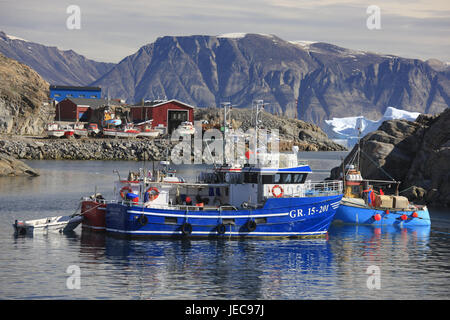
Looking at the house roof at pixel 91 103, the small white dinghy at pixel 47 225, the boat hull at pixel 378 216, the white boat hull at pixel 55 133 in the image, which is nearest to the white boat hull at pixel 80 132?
the white boat hull at pixel 55 133

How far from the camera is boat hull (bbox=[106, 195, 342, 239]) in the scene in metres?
34.8

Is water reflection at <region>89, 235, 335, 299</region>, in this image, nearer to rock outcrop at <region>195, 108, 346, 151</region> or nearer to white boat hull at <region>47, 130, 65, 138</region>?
white boat hull at <region>47, 130, 65, 138</region>

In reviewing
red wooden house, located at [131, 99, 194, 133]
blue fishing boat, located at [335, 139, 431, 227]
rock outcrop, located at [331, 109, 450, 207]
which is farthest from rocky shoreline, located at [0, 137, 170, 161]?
blue fishing boat, located at [335, 139, 431, 227]

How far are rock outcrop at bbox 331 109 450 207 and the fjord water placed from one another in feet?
41.2

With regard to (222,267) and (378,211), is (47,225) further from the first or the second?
(378,211)

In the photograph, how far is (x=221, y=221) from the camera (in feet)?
116

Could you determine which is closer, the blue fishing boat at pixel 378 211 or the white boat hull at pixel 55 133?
the blue fishing boat at pixel 378 211

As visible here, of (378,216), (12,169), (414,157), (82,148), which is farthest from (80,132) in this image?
(378,216)

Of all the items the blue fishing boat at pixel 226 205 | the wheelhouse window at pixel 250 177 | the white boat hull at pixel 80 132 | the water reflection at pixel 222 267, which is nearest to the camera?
the water reflection at pixel 222 267

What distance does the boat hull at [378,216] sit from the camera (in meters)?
44.0

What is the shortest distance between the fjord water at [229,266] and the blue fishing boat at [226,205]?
2.31 feet

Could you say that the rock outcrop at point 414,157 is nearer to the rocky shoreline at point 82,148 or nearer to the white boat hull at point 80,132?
the rocky shoreline at point 82,148

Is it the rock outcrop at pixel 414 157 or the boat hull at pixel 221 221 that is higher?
the rock outcrop at pixel 414 157
